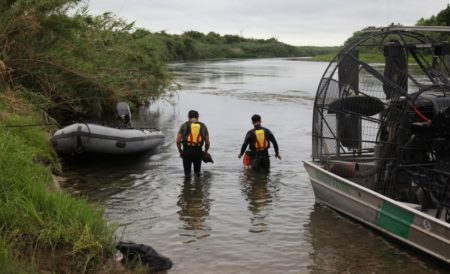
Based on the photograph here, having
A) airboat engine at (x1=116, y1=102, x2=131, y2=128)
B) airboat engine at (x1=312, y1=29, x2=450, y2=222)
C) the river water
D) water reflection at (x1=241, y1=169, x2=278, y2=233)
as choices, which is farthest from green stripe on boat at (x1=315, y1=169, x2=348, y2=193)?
airboat engine at (x1=116, y1=102, x2=131, y2=128)

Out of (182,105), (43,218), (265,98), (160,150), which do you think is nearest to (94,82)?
(160,150)

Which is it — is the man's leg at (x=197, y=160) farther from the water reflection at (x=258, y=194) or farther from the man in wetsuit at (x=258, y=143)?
the water reflection at (x=258, y=194)

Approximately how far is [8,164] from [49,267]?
2.00 meters

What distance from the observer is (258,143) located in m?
11.7

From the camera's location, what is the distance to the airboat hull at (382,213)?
6.42m

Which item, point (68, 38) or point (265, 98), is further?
point (265, 98)

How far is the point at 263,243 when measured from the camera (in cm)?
773

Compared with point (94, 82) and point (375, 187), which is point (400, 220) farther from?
point (94, 82)

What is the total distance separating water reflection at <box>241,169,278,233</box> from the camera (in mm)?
8750

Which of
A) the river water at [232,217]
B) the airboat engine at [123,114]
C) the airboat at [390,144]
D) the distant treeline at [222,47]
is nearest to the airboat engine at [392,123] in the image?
the airboat at [390,144]

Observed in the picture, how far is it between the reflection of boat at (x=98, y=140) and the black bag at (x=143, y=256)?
251 inches

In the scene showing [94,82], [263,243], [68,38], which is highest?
[68,38]

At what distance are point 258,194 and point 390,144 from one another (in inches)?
138

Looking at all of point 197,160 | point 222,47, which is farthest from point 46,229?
point 222,47
